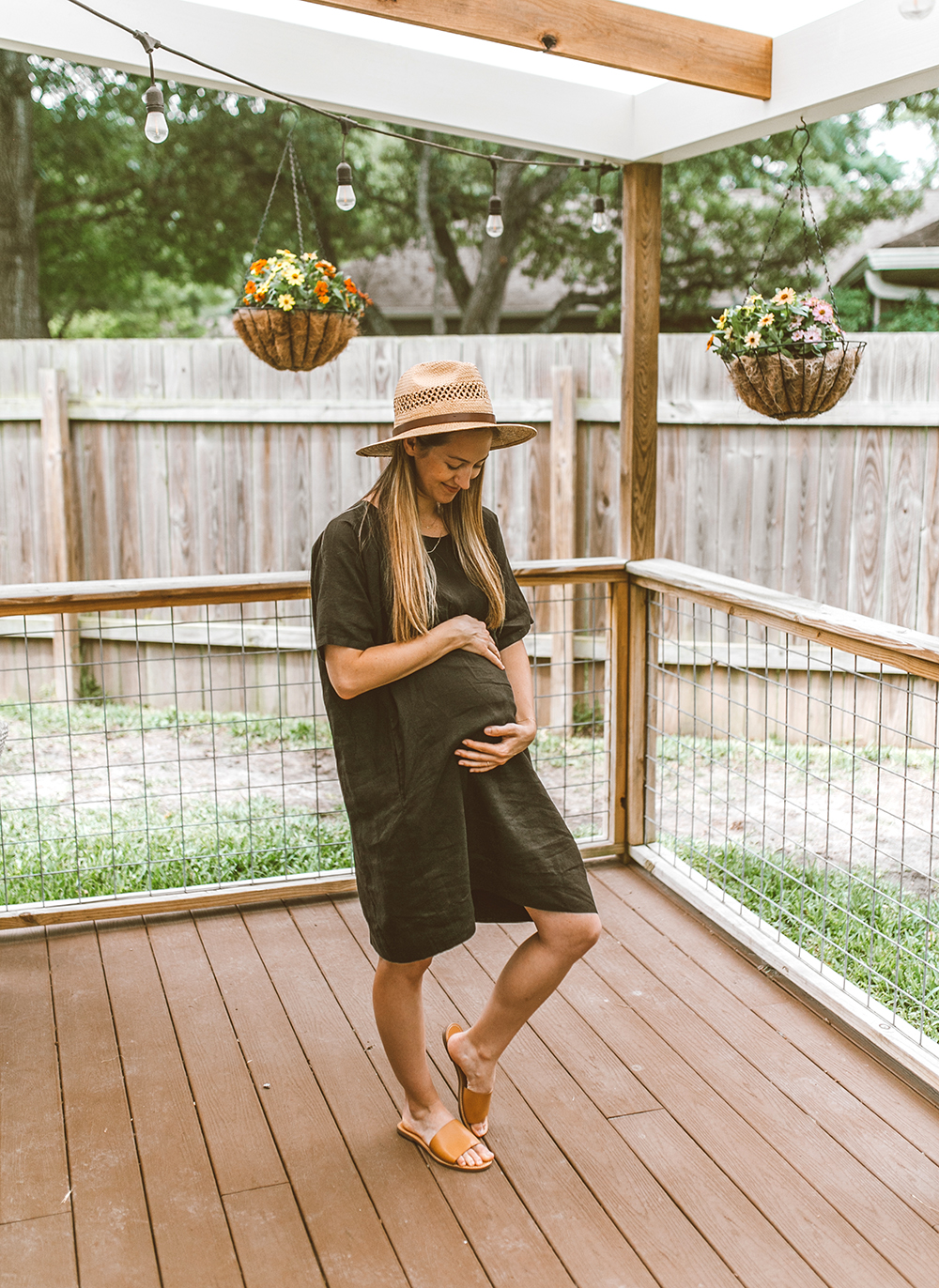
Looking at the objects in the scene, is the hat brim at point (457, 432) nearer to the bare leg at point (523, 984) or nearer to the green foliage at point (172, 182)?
the bare leg at point (523, 984)

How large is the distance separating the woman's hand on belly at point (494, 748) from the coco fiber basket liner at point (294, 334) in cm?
178

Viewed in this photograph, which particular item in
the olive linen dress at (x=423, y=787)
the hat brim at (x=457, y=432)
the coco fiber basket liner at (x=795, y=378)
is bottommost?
the olive linen dress at (x=423, y=787)

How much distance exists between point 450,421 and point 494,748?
0.59 metres

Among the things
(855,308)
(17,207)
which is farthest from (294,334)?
(855,308)

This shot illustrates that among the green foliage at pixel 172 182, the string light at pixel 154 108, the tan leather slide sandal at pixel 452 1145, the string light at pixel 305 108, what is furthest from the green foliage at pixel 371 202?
the tan leather slide sandal at pixel 452 1145

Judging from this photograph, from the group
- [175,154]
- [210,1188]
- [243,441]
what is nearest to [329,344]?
[243,441]

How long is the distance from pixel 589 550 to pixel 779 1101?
3.21m

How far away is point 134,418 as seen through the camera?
5.45 metres

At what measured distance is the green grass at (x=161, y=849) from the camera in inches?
147

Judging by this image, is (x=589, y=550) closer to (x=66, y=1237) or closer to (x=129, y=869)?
(x=129, y=869)

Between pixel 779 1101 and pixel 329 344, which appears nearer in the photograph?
pixel 779 1101

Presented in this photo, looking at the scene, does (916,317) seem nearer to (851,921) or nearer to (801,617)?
(851,921)

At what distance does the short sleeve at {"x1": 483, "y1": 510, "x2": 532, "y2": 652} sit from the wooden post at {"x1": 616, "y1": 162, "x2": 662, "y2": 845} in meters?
1.36

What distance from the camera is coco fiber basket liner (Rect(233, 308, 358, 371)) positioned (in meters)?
3.45
